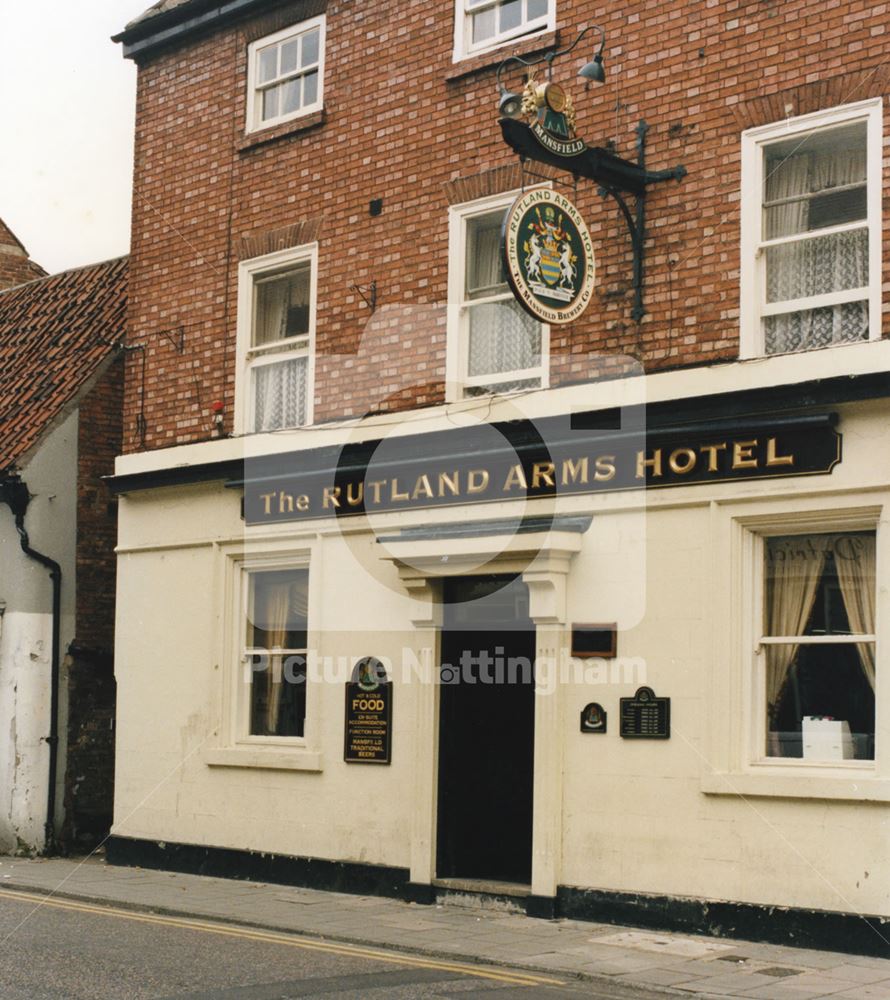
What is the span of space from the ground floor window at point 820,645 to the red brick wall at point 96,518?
9.15 metres

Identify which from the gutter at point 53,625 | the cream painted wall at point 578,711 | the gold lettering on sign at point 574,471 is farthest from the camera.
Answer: the gutter at point 53,625

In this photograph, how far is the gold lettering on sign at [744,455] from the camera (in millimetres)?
11547

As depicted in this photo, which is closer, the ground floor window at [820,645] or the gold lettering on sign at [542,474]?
the ground floor window at [820,645]

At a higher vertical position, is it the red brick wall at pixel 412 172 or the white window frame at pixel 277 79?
the white window frame at pixel 277 79

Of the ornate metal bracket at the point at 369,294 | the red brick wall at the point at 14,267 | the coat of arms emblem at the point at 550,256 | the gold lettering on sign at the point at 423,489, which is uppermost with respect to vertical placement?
the red brick wall at the point at 14,267

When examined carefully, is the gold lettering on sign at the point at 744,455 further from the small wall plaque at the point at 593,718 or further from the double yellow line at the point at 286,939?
the double yellow line at the point at 286,939

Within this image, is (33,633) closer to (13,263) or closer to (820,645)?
(820,645)

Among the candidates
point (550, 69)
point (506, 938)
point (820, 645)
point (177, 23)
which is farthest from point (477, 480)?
point (177, 23)

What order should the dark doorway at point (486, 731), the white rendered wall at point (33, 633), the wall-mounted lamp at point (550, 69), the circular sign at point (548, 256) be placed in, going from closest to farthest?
the circular sign at point (548, 256) < the wall-mounted lamp at point (550, 69) < the dark doorway at point (486, 731) < the white rendered wall at point (33, 633)

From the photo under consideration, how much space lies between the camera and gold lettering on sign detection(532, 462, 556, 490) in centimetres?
1291

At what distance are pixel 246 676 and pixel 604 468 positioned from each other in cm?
502

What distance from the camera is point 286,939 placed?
11445 mm

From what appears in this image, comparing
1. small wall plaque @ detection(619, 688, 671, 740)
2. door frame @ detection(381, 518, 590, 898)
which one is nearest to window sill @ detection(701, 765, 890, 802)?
small wall plaque @ detection(619, 688, 671, 740)

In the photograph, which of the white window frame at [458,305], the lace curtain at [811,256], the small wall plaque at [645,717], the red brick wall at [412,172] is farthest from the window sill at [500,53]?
the small wall plaque at [645,717]
